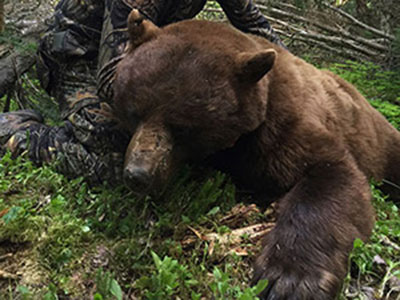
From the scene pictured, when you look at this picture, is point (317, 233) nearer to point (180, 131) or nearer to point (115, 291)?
point (180, 131)

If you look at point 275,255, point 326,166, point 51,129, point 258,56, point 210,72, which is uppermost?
point 258,56


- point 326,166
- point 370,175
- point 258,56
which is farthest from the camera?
point 370,175

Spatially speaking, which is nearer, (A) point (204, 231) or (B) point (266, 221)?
(A) point (204, 231)

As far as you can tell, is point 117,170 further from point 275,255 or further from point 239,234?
point 275,255

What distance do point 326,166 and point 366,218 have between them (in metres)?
0.37

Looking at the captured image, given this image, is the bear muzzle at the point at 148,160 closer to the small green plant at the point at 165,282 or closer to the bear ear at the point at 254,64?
A: the small green plant at the point at 165,282

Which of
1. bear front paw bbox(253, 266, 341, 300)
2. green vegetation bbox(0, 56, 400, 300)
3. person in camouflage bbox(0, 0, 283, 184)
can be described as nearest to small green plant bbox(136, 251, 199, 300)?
green vegetation bbox(0, 56, 400, 300)

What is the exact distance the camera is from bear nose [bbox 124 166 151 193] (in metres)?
1.83

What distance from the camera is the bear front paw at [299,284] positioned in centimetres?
165

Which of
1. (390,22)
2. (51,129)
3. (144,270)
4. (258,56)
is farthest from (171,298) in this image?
(390,22)

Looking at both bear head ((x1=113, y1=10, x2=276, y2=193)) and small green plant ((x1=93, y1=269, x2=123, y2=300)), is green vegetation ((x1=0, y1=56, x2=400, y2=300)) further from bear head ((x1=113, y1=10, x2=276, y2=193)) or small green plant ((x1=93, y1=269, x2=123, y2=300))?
bear head ((x1=113, y1=10, x2=276, y2=193))

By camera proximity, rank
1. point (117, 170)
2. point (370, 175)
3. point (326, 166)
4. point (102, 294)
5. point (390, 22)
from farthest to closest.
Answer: point (390, 22), point (370, 175), point (117, 170), point (326, 166), point (102, 294)

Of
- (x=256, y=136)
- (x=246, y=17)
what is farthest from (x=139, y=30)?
(x=246, y=17)

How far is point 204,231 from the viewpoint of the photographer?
2.09 meters
